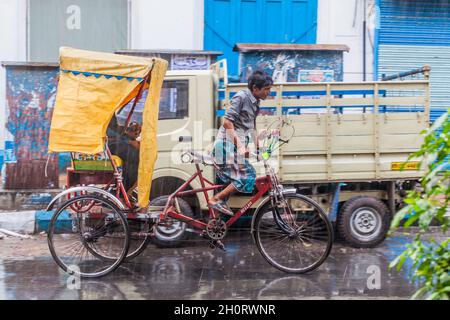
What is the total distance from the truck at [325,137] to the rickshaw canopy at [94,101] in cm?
124

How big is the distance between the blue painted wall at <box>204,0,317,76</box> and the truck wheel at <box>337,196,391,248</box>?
4332 millimetres

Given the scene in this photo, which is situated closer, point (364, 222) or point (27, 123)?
point (364, 222)

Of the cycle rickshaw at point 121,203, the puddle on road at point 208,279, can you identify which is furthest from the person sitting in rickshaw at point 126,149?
the puddle on road at point 208,279

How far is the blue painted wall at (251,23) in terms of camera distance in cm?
1038

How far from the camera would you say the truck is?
21.8 ft

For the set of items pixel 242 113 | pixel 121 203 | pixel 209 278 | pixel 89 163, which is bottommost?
pixel 209 278

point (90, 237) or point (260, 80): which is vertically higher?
point (260, 80)

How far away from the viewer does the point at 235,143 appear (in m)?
5.52

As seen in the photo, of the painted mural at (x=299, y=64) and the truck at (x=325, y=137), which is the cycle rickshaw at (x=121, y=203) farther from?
the painted mural at (x=299, y=64)

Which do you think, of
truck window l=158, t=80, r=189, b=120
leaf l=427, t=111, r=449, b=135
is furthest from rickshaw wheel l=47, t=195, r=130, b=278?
leaf l=427, t=111, r=449, b=135

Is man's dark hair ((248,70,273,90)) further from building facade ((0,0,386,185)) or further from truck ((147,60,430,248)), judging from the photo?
building facade ((0,0,386,185))

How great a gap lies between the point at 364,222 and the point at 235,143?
2189 mm

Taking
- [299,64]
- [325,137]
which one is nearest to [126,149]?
[325,137]

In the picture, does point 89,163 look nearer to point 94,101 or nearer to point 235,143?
point 94,101
